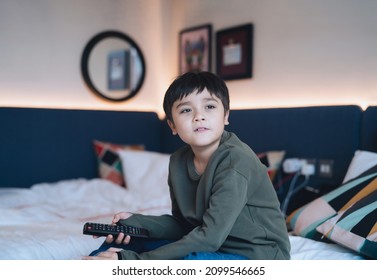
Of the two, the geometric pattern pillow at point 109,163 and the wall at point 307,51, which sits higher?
the wall at point 307,51

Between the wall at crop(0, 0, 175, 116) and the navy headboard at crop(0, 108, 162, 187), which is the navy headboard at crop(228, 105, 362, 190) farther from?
the wall at crop(0, 0, 175, 116)

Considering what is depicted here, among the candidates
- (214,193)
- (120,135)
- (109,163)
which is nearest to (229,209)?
(214,193)

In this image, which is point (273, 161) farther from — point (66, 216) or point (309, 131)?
point (66, 216)

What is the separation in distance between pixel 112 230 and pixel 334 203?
879 mm

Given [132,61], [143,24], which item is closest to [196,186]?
[132,61]

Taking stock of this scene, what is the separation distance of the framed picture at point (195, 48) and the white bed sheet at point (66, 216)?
41.5 inches

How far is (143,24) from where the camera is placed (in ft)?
9.41

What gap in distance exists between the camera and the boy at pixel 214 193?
33.4 inches

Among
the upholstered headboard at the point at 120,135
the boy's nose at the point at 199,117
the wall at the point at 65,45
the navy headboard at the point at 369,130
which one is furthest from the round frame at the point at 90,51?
the boy's nose at the point at 199,117

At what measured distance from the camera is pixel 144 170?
231 cm

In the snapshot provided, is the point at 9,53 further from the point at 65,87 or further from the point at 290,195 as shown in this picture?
the point at 290,195

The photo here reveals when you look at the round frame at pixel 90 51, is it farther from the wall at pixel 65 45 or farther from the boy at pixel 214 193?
the boy at pixel 214 193

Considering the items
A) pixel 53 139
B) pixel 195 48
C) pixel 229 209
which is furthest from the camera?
pixel 195 48

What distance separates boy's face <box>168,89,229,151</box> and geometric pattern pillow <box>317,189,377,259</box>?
580 mm
